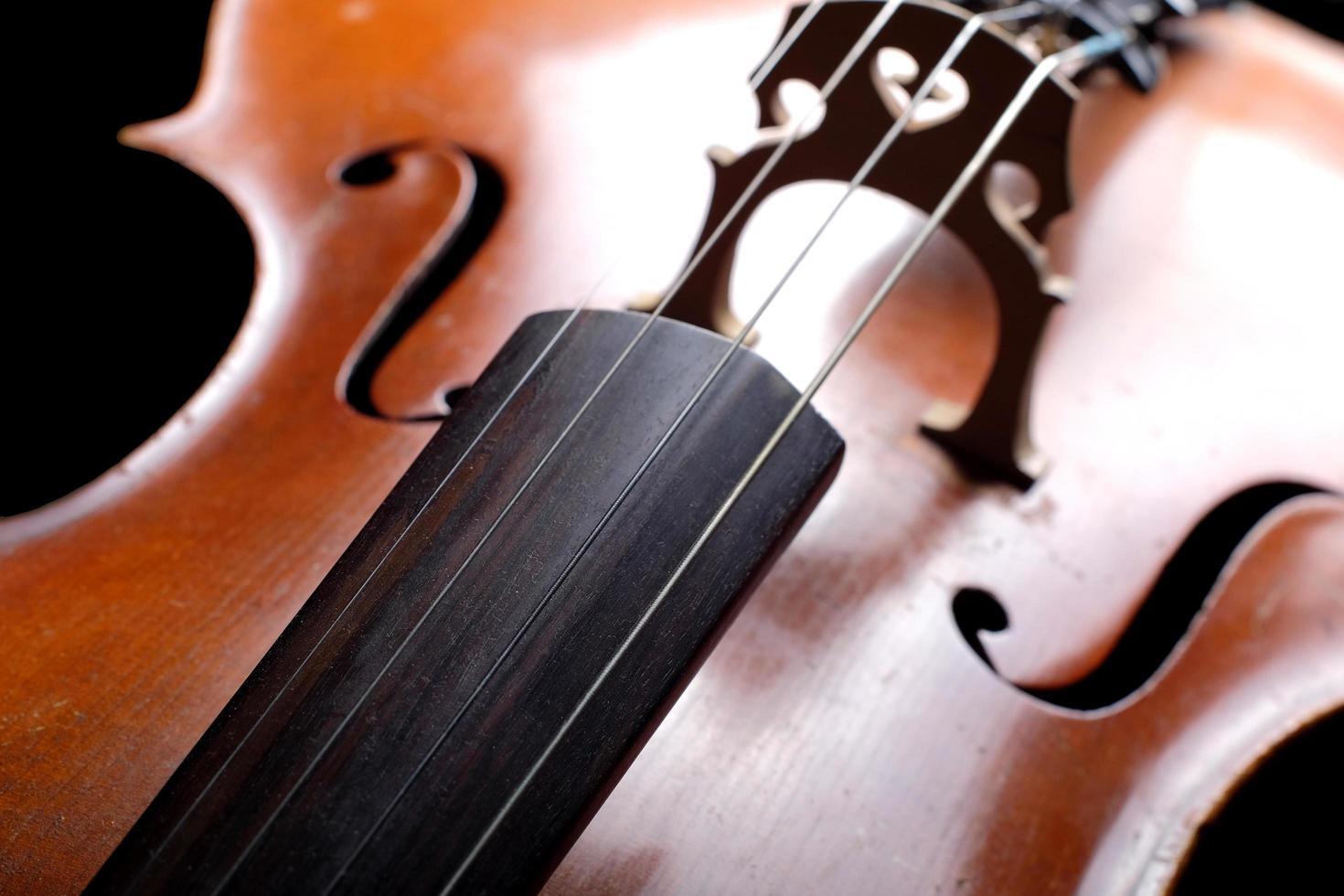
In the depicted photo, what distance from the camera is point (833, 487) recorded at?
2.30 feet

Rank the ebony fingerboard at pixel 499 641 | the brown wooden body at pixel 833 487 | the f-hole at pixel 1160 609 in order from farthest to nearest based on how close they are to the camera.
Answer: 1. the f-hole at pixel 1160 609
2. the brown wooden body at pixel 833 487
3. the ebony fingerboard at pixel 499 641

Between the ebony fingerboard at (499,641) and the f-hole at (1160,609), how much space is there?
237 millimetres

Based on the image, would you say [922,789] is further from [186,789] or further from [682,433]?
[186,789]

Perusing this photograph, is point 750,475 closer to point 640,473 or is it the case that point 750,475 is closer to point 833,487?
point 640,473

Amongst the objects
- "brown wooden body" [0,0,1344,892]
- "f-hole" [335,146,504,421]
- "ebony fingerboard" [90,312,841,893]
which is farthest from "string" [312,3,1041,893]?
"f-hole" [335,146,504,421]

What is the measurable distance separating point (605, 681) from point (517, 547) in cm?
7

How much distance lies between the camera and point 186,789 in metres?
0.42

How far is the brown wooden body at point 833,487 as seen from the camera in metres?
0.54

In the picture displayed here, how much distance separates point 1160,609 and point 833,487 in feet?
0.74

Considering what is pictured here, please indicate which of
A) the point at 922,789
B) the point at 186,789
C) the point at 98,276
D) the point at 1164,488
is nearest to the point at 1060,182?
the point at 1164,488

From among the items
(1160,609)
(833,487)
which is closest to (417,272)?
(833,487)

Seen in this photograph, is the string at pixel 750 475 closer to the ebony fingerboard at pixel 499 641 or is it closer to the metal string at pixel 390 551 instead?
the ebony fingerboard at pixel 499 641

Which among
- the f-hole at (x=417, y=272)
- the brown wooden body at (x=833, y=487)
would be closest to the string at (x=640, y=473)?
the brown wooden body at (x=833, y=487)

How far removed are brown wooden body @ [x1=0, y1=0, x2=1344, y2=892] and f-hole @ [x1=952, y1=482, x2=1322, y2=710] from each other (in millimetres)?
11
